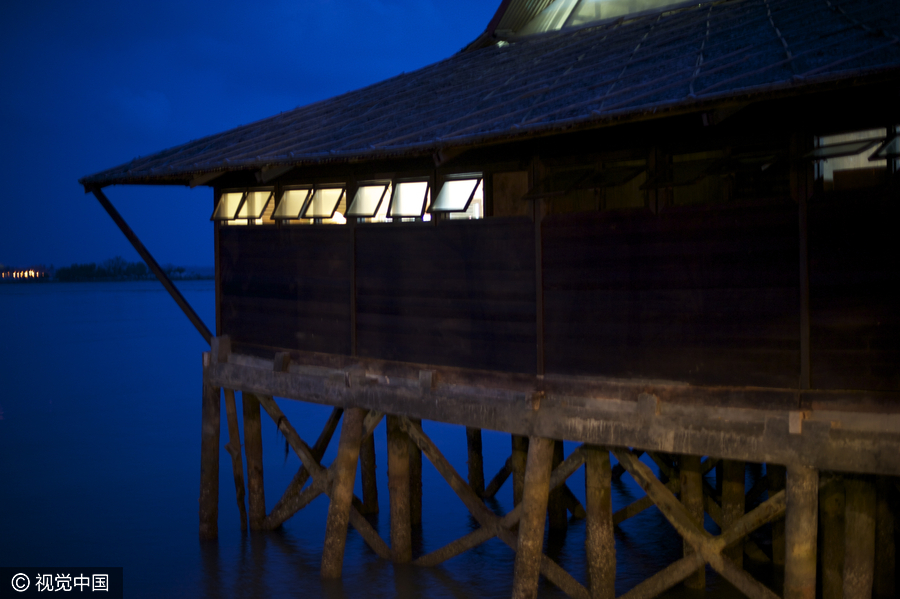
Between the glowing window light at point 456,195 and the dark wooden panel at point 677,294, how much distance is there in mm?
949

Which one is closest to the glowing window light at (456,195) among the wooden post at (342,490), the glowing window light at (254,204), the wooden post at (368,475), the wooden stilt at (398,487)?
the wooden post at (342,490)

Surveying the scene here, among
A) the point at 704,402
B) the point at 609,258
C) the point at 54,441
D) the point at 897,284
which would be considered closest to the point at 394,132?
the point at 609,258

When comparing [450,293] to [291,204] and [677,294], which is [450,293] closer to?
[677,294]

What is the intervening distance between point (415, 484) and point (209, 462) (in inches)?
114

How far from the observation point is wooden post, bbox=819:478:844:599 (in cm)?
737

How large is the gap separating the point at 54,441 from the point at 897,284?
21.1 metres

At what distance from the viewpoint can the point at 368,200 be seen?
29.7 ft

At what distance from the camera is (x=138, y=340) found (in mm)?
48969

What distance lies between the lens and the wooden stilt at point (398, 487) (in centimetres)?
972

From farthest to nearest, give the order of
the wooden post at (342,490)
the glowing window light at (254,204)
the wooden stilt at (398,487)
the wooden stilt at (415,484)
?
1. the wooden stilt at (415,484)
2. the glowing window light at (254,204)
3. the wooden stilt at (398,487)
4. the wooden post at (342,490)

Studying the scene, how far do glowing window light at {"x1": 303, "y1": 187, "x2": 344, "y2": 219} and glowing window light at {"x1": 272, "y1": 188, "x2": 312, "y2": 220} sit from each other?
13cm

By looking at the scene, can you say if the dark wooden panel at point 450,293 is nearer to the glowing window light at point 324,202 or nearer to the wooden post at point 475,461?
the glowing window light at point 324,202

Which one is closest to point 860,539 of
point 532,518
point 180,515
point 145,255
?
point 532,518

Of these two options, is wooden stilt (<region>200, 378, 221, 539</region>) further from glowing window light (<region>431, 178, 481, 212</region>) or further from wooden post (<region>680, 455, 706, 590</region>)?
wooden post (<region>680, 455, 706, 590</region>)
